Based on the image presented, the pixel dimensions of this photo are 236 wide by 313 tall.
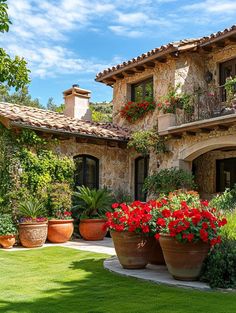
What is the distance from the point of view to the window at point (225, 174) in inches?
592

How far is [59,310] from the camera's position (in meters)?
5.41

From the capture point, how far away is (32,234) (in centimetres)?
1153

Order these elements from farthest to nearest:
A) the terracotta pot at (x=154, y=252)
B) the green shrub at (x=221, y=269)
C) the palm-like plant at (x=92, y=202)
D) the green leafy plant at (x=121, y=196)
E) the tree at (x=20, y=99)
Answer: the tree at (x=20, y=99) < the green leafy plant at (x=121, y=196) < the palm-like plant at (x=92, y=202) < the terracotta pot at (x=154, y=252) < the green shrub at (x=221, y=269)

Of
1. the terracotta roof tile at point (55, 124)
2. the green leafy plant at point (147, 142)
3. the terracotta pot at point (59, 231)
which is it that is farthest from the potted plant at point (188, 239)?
the green leafy plant at point (147, 142)

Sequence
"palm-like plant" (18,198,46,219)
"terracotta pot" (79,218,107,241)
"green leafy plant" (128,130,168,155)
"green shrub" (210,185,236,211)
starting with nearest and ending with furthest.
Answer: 1. "green shrub" (210,185,236,211)
2. "palm-like plant" (18,198,46,219)
3. "terracotta pot" (79,218,107,241)
4. "green leafy plant" (128,130,168,155)

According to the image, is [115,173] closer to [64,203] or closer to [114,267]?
[64,203]

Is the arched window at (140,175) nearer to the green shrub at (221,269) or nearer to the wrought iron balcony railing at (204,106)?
the wrought iron balcony railing at (204,106)

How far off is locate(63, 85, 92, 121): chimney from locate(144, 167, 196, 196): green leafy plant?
4.75 metres

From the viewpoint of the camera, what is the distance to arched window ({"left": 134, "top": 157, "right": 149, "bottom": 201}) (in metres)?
15.7

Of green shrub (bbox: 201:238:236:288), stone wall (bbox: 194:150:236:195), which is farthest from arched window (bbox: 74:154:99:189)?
green shrub (bbox: 201:238:236:288)

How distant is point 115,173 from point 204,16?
6.70m

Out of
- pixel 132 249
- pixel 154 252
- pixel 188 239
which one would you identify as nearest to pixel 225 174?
pixel 154 252

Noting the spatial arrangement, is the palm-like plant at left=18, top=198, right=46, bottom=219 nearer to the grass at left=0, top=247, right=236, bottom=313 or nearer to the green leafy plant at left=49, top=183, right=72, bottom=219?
the green leafy plant at left=49, top=183, right=72, bottom=219

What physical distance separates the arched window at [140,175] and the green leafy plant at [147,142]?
1.34 metres
